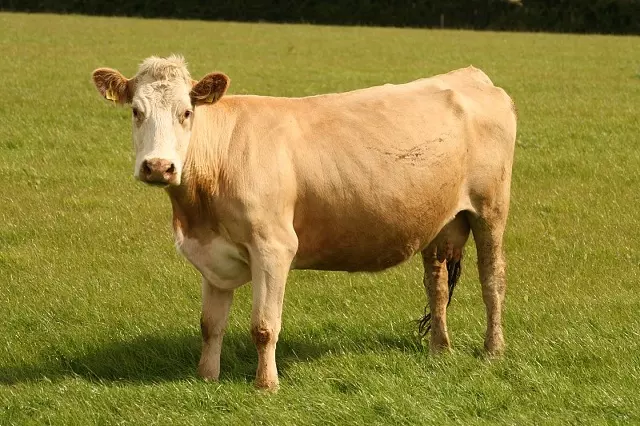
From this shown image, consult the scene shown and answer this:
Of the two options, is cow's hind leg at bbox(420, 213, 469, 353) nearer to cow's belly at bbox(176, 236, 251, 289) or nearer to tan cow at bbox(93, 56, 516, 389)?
tan cow at bbox(93, 56, 516, 389)

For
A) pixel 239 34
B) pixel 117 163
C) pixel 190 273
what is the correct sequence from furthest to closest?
1. pixel 239 34
2. pixel 117 163
3. pixel 190 273

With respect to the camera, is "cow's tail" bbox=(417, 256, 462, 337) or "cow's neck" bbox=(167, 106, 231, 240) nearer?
"cow's neck" bbox=(167, 106, 231, 240)

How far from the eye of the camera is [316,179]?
6555mm

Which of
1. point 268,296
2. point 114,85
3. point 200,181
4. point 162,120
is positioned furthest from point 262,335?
point 114,85

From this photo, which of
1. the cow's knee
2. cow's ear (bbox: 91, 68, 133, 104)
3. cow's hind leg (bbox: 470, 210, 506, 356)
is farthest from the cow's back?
cow's ear (bbox: 91, 68, 133, 104)

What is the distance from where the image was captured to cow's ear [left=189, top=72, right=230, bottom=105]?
6.18 m

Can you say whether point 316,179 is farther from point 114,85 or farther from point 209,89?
point 114,85

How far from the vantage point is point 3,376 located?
267 inches

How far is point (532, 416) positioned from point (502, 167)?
203 centimetres

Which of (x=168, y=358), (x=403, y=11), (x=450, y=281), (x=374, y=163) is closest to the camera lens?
(x=374, y=163)

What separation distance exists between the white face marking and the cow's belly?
1.85ft

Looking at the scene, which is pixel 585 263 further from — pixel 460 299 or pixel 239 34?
pixel 239 34

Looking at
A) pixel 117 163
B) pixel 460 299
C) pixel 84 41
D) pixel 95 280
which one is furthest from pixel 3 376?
pixel 84 41

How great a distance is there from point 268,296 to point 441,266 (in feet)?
5.64
